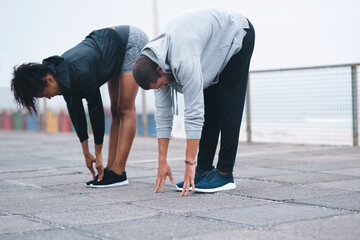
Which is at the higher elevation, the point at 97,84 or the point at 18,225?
the point at 97,84

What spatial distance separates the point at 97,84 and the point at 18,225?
135 centimetres

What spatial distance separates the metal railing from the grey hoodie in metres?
4.34

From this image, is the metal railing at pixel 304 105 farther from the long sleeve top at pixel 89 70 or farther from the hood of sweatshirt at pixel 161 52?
the hood of sweatshirt at pixel 161 52

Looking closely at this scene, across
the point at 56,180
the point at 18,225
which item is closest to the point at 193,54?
the point at 18,225

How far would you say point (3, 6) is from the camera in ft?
42.1

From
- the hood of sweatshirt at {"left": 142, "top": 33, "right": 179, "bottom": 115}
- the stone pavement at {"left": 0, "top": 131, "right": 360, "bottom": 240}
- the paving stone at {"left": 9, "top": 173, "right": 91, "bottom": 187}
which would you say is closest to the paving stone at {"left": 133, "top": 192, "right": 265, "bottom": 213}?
the stone pavement at {"left": 0, "top": 131, "right": 360, "bottom": 240}

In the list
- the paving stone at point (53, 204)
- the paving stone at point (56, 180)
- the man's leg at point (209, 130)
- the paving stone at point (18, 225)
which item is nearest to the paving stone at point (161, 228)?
the paving stone at point (18, 225)

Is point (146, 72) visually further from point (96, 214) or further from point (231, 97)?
point (96, 214)

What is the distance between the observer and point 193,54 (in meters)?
3.24

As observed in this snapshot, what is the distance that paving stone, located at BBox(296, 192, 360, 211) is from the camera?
9.63 feet

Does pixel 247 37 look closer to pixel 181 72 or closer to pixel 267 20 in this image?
pixel 181 72

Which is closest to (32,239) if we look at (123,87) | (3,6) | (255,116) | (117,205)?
(117,205)

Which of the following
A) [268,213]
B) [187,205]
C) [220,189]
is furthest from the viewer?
[220,189]

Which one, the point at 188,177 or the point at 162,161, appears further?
the point at 162,161
